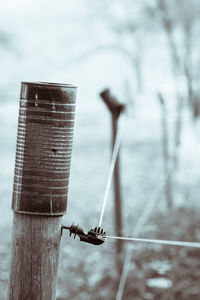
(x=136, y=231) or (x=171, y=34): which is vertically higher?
(x=171, y=34)

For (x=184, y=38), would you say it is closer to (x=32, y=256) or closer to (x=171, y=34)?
(x=171, y=34)

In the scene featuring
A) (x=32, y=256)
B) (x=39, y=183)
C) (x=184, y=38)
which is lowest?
(x=32, y=256)

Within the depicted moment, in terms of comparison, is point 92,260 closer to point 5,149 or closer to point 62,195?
point 62,195

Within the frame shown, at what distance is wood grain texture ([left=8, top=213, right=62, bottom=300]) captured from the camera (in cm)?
205

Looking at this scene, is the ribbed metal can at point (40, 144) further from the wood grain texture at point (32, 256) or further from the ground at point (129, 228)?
the ground at point (129, 228)

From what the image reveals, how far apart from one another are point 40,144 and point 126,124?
40.0 feet

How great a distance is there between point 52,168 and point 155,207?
6.33 metres

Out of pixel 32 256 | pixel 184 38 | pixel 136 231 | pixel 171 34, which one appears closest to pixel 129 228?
pixel 136 231

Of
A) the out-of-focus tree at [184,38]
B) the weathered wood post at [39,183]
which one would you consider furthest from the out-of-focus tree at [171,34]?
the weathered wood post at [39,183]

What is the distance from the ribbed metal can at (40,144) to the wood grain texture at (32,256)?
1.9 inches

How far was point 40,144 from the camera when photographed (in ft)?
6.67

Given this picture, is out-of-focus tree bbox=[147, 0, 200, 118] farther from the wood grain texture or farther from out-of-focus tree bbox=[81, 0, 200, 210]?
the wood grain texture

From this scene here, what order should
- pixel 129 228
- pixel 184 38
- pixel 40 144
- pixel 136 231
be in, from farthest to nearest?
pixel 184 38 → pixel 129 228 → pixel 136 231 → pixel 40 144

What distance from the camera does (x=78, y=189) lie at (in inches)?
398
